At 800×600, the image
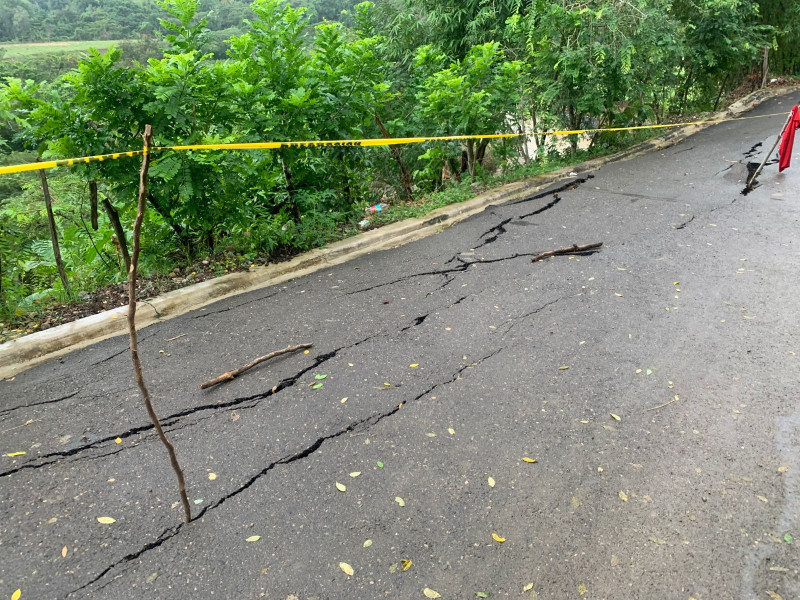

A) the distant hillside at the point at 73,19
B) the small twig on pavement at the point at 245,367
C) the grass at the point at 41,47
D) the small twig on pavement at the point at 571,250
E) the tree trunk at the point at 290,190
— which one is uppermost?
the distant hillside at the point at 73,19

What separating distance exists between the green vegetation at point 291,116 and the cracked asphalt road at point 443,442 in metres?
1.25

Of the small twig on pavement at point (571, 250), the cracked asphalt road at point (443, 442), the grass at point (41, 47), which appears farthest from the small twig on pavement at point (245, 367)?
the grass at point (41, 47)

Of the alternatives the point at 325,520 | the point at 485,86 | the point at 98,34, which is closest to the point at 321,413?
the point at 325,520

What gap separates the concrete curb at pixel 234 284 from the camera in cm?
442

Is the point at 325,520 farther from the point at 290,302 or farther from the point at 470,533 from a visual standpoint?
the point at 290,302

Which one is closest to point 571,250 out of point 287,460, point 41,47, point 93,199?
point 287,460

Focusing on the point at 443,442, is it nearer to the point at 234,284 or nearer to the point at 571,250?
the point at 234,284

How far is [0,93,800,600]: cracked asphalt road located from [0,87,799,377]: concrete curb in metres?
0.22

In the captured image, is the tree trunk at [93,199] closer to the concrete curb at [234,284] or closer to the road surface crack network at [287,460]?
the concrete curb at [234,284]

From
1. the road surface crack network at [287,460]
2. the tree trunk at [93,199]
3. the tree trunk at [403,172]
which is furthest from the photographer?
the tree trunk at [403,172]

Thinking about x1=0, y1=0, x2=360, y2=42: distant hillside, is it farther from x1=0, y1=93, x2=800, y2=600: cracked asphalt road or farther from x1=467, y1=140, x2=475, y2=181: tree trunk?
x1=0, y1=93, x2=800, y2=600: cracked asphalt road

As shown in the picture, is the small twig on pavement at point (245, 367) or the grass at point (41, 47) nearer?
the small twig on pavement at point (245, 367)

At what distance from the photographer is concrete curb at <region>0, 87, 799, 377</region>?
14.5 ft

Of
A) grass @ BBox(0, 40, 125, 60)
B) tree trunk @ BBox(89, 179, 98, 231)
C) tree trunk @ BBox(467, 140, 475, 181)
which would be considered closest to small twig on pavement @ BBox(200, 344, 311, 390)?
tree trunk @ BBox(89, 179, 98, 231)
